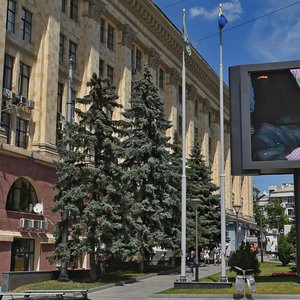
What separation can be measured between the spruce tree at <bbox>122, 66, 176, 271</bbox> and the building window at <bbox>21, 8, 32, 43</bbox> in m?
7.44

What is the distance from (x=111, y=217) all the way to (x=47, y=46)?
13.2 meters

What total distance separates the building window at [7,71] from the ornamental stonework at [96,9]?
10880 mm

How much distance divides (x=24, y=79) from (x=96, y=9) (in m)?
10.8

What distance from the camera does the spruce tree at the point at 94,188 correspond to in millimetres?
25953

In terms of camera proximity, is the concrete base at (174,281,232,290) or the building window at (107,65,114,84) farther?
the building window at (107,65,114,84)

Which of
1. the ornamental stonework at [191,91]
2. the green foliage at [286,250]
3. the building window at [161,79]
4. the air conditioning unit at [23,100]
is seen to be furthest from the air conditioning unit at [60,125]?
the ornamental stonework at [191,91]

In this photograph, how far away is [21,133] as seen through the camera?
32.4 metres

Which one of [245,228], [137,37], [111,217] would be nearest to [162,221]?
[111,217]

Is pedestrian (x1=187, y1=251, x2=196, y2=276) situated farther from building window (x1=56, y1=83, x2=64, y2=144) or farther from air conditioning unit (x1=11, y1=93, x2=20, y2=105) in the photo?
air conditioning unit (x1=11, y1=93, x2=20, y2=105)

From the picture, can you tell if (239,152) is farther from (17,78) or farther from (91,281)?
(17,78)

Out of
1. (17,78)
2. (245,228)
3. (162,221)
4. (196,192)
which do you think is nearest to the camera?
(17,78)

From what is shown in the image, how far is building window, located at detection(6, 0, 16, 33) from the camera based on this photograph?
31328mm

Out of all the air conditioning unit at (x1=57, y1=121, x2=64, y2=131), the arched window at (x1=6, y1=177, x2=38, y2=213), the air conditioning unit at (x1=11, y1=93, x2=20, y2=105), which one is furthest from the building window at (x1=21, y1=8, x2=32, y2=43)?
the arched window at (x1=6, y1=177, x2=38, y2=213)

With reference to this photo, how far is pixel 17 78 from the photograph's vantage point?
105 feet
